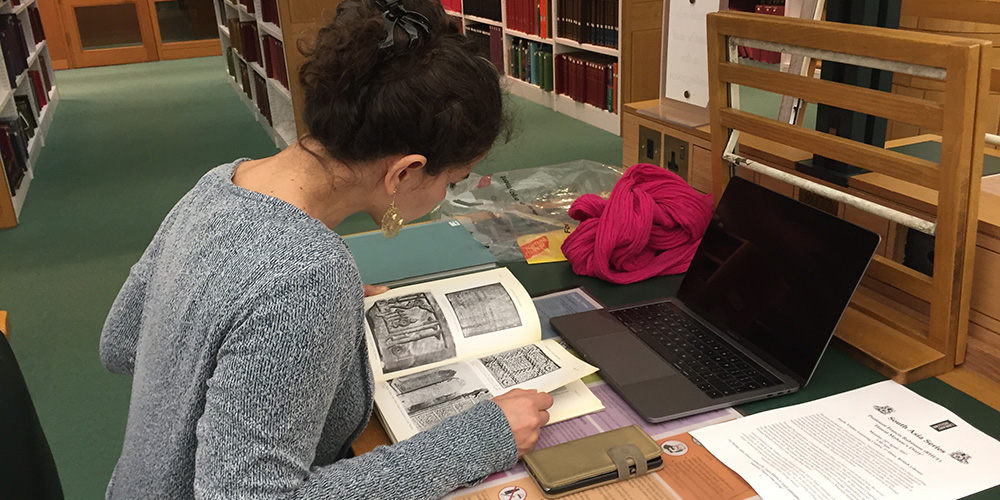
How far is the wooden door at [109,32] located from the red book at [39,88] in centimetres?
259

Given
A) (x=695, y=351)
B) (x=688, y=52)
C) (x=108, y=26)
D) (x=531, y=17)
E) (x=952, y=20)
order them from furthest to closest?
1. (x=108, y=26)
2. (x=531, y=17)
3. (x=688, y=52)
4. (x=952, y=20)
5. (x=695, y=351)

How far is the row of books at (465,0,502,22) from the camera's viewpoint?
20.0ft

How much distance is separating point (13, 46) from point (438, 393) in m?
4.97

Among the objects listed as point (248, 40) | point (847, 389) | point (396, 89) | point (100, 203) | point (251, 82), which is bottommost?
point (100, 203)

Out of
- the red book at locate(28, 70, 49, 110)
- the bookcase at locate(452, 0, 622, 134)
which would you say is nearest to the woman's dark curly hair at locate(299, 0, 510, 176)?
the bookcase at locate(452, 0, 622, 134)

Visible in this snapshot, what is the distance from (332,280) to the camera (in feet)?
2.50

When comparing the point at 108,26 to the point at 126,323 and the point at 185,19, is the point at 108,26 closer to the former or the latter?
the point at 185,19

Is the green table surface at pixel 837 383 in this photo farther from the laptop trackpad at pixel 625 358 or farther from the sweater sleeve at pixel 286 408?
the sweater sleeve at pixel 286 408

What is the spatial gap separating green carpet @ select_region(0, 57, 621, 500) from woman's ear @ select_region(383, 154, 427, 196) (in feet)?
0.48

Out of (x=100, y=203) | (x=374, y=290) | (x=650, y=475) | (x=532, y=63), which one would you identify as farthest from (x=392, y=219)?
(x=532, y=63)

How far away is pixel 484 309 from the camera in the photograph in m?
1.17

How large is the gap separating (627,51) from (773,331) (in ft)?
12.6

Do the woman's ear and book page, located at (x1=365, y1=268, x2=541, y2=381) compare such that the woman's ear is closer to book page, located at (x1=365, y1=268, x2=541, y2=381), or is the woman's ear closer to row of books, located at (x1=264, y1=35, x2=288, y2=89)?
book page, located at (x1=365, y1=268, x2=541, y2=381)

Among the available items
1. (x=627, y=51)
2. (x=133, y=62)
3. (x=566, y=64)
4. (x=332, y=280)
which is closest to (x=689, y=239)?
(x=332, y=280)
